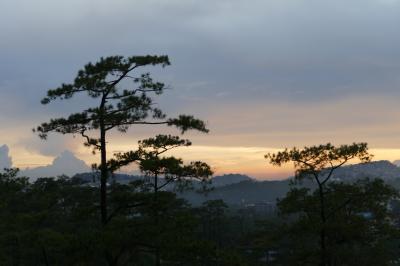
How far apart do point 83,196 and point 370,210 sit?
25.5 metres

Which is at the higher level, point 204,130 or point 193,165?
point 204,130

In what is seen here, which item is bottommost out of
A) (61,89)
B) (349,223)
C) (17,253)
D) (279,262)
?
(279,262)

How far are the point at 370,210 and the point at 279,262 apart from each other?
161 feet

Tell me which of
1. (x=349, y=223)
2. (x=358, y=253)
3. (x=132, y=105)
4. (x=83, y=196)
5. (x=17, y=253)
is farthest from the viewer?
(x=83, y=196)

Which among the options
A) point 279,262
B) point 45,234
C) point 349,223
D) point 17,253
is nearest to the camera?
point 45,234

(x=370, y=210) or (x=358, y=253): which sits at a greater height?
(x=370, y=210)

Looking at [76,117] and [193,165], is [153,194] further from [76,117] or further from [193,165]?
[76,117]

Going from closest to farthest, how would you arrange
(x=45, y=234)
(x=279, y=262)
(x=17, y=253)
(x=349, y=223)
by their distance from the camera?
(x=45, y=234) → (x=349, y=223) → (x=17, y=253) → (x=279, y=262)

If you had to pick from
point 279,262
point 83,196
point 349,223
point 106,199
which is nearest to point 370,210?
point 349,223

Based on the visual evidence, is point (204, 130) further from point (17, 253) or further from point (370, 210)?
point (17, 253)

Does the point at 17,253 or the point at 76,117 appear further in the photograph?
the point at 17,253

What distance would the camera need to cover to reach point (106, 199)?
1691 centimetres

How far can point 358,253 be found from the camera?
2391 cm

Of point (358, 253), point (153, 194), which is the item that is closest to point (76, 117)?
point (153, 194)
